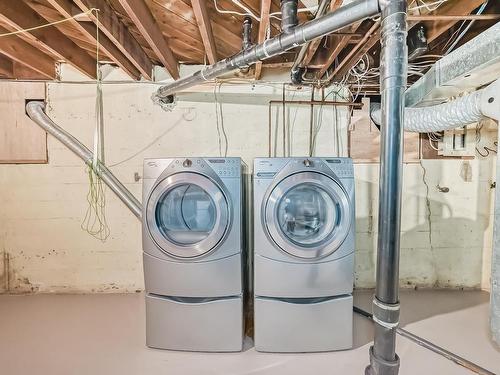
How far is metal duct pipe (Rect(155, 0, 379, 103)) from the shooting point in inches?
48.4

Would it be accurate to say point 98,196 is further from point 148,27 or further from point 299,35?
point 299,35

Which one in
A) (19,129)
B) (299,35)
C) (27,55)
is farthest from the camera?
(19,129)

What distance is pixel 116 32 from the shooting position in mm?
1864

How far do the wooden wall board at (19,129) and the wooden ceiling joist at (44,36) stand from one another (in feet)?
1.95

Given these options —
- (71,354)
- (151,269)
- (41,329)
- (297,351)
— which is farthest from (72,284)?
(297,351)

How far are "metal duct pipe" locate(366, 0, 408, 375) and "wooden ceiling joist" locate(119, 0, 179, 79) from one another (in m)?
1.33

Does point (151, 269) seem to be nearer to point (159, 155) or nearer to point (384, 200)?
point (159, 155)

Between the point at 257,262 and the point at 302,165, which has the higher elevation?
the point at 302,165

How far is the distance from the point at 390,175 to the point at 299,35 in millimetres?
890

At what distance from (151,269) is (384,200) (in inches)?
60.9

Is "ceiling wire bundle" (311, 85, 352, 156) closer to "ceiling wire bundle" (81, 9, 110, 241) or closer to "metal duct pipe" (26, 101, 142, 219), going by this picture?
"metal duct pipe" (26, 101, 142, 219)

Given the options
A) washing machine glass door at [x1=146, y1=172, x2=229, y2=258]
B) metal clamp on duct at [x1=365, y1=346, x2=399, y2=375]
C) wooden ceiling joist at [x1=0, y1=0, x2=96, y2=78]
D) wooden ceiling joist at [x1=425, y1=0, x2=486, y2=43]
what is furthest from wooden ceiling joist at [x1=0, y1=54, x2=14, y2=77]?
metal clamp on duct at [x1=365, y1=346, x2=399, y2=375]

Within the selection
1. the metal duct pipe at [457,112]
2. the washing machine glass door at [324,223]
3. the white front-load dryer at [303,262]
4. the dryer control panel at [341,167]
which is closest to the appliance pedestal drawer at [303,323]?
the white front-load dryer at [303,262]

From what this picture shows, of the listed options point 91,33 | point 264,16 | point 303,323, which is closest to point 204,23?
point 264,16
